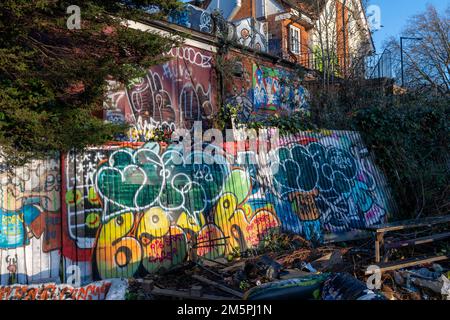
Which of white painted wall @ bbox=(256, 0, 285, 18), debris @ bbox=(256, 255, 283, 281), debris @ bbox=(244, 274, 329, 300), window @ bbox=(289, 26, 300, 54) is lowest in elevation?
debris @ bbox=(256, 255, 283, 281)

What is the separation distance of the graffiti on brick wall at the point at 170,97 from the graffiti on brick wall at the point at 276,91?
6.96 feet

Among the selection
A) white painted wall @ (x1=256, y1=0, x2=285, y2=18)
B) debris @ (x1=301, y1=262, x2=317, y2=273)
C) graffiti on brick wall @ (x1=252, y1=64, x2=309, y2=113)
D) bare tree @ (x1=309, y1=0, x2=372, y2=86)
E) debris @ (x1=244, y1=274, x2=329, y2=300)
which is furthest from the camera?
white painted wall @ (x1=256, y1=0, x2=285, y2=18)

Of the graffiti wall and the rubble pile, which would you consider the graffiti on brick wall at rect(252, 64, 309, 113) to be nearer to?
the graffiti wall

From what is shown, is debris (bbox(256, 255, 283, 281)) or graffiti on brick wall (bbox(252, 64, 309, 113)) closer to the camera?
debris (bbox(256, 255, 283, 281))

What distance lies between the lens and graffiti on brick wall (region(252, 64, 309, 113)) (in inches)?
532

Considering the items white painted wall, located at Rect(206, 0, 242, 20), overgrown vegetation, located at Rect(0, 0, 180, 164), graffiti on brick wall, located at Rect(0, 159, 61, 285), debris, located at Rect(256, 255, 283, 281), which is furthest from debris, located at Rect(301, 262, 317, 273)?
white painted wall, located at Rect(206, 0, 242, 20)

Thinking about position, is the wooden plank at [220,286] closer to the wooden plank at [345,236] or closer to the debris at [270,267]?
the debris at [270,267]

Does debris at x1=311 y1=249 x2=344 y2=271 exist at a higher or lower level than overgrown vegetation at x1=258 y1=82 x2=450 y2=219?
lower

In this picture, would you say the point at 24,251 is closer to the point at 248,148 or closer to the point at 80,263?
the point at 80,263

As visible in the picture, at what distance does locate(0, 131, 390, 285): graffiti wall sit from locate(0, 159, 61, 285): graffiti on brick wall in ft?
0.05

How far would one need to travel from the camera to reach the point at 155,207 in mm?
6664

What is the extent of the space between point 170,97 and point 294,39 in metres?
11.3

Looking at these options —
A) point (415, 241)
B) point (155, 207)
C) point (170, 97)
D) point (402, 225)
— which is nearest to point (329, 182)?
point (402, 225)

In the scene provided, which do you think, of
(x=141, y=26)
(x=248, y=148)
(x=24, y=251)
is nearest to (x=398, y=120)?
(x=248, y=148)
